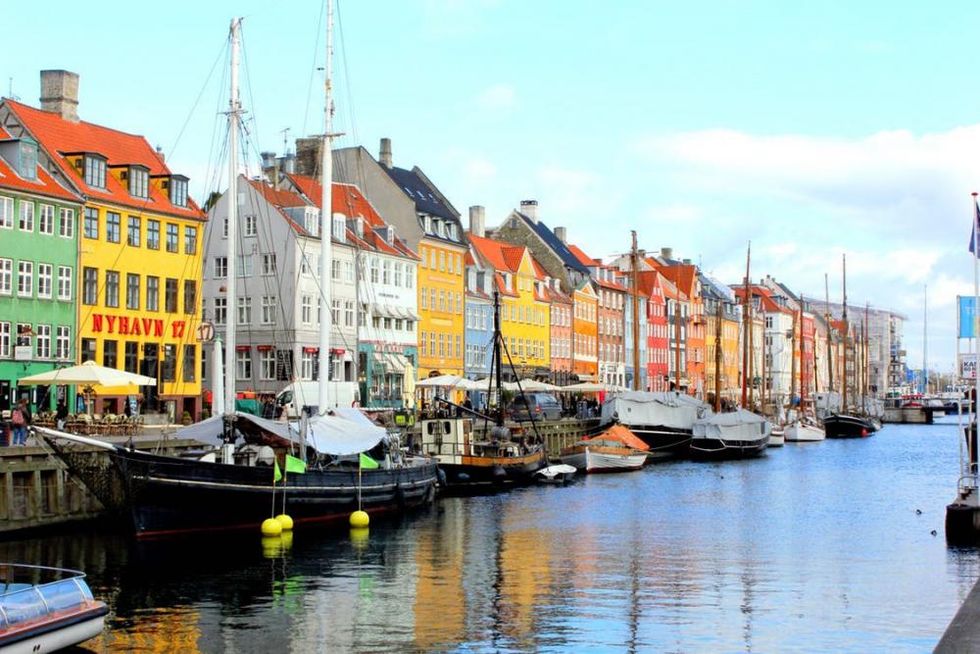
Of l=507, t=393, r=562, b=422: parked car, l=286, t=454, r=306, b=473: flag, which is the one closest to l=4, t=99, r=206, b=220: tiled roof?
l=507, t=393, r=562, b=422: parked car

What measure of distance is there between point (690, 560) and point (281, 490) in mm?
12304

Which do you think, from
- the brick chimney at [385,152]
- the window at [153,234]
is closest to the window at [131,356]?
the window at [153,234]

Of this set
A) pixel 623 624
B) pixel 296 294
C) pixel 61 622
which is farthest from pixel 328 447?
pixel 296 294

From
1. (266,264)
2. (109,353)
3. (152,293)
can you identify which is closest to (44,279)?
(109,353)

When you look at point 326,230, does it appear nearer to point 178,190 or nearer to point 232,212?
point 232,212

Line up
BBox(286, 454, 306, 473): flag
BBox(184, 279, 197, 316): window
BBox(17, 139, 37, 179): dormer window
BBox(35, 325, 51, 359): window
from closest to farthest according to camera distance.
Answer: BBox(286, 454, 306, 473): flag < BBox(35, 325, 51, 359): window < BBox(17, 139, 37, 179): dormer window < BBox(184, 279, 197, 316): window

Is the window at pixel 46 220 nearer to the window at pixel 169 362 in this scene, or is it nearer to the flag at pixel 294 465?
the window at pixel 169 362

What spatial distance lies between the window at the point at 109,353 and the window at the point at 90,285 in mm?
2115

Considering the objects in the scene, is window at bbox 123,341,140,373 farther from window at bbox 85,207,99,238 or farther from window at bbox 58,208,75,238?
window at bbox 58,208,75,238

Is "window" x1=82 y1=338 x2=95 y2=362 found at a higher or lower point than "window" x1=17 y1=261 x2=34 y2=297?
lower

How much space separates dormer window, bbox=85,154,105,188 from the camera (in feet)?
202

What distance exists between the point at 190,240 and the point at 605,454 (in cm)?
2372

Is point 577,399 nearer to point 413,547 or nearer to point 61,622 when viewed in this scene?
point 413,547

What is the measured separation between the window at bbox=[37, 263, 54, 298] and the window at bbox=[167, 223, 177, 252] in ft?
27.6
